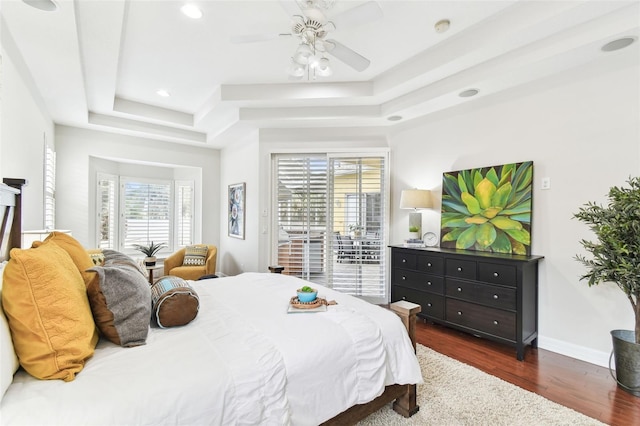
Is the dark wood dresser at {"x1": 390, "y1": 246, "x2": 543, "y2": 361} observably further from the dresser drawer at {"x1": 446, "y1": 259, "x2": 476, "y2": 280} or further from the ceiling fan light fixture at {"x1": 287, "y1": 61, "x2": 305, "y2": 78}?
the ceiling fan light fixture at {"x1": 287, "y1": 61, "x2": 305, "y2": 78}

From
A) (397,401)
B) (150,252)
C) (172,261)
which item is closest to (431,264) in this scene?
(397,401)

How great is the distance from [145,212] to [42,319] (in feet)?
16.7

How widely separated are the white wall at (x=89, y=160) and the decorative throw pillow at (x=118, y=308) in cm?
417

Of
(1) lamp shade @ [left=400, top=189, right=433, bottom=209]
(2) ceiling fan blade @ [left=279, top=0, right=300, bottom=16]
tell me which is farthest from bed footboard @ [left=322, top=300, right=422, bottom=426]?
(2) ceiling fan blade @ [left=279, top=0, right=300, bottom=16]

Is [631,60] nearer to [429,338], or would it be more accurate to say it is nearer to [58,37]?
[429,338]

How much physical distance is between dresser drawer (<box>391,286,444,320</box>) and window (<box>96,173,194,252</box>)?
4.23 metres

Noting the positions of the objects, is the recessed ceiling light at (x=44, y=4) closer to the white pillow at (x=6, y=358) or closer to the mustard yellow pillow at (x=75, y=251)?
the mustard yellow pillow at (x=75, y=251)

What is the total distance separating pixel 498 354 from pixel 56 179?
20.0 ft

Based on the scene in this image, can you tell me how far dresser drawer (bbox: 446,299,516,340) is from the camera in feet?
9.07

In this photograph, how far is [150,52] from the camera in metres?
3.07

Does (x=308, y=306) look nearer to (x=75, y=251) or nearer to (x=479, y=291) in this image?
(x=75, y=251)

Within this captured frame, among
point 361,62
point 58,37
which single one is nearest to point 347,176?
point 361,62

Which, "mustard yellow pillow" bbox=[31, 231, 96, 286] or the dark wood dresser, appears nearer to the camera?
"mustard yellow pillow" bbox=[31, 231, 96, 286]

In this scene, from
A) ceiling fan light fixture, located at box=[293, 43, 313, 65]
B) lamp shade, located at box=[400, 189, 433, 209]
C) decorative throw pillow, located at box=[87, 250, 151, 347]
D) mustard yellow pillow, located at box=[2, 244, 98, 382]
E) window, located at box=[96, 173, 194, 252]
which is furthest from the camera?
window, located at box=[96, 173, 194, 252]
